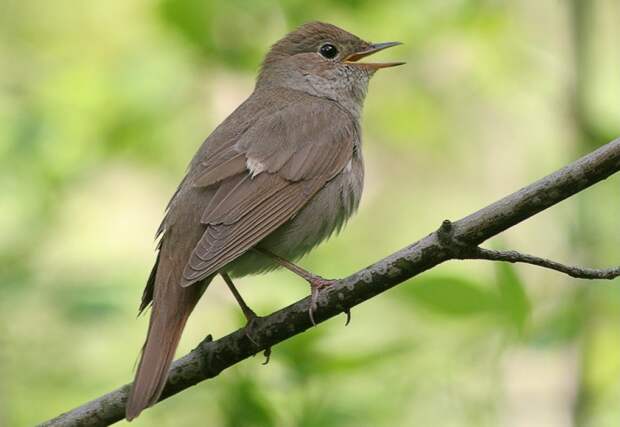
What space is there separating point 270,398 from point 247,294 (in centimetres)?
176

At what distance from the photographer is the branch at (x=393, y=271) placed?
3.62 m

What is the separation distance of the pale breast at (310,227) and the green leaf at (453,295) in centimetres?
121

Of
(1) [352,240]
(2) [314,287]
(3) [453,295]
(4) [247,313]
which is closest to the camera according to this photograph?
(3) [453,295]

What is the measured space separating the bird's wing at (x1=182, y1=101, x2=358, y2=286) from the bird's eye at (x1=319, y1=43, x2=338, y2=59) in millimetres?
765

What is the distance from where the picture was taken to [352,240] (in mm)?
8336

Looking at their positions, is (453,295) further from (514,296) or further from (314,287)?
(314,287)

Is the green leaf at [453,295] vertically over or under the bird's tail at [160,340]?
under

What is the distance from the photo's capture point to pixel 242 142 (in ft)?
18.0

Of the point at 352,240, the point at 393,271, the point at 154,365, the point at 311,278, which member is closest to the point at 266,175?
the point at 311,278

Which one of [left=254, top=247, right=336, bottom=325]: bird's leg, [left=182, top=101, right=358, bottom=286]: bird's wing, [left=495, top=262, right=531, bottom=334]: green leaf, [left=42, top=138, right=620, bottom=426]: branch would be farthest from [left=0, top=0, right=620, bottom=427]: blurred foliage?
[left=182, top=101, right=358, bottom=286]: bird's wing

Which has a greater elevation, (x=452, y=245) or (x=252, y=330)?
(x=252, y=330)

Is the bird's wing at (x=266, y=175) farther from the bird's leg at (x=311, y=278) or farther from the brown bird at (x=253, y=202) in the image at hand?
the bird's leg at (x=311, y=278)

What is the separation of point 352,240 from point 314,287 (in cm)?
365

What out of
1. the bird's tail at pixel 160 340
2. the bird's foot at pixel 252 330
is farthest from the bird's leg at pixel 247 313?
the bird's tail at pixel 160 340
